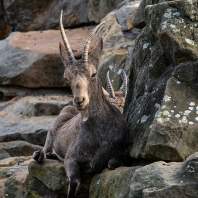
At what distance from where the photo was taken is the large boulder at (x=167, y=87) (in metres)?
7.24

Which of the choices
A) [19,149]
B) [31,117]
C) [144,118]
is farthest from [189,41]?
[31,117]

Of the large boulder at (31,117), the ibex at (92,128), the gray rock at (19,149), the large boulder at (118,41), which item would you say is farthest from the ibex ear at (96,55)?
the large boulder at (31,117)

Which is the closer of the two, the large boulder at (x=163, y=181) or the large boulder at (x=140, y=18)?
the large boulder at (x=163, y=181)

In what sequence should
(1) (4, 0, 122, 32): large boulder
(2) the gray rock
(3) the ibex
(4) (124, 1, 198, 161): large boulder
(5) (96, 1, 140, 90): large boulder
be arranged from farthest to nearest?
1. (1) (4, 0, 122, 32): large boulder
2. (5) (96, 1, 140, 90): large boulder
3. (2) the gray rock
4. (3) the ibex
5. (4) (124, 1, 198, 161): large boulder

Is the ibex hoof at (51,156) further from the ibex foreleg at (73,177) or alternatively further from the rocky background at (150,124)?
the ibex foreleg at (73,177)

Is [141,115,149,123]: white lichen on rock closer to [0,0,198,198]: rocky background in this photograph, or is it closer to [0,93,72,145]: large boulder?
[0,0,198,198]: rocky background

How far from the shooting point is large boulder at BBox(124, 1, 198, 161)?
7242 millimetres

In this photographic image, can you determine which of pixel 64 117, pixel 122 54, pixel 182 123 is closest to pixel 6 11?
pixel 122 54

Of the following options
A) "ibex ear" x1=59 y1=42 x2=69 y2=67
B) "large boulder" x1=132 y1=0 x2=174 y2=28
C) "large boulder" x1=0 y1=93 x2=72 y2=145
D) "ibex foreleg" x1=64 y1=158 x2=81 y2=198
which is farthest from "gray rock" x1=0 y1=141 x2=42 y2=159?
"ibex foreleg" x1=64 y1=158 x2=81 y2=198

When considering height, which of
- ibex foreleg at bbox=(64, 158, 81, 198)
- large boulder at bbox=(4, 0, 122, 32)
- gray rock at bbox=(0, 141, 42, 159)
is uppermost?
ibex foreleg at bbox=(64, 158, 81, 198)

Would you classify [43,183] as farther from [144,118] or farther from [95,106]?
[144,118]

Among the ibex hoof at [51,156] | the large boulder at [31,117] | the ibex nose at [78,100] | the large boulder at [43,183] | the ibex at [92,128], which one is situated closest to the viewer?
the ibex nose at [78,100]

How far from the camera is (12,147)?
49.9 ft

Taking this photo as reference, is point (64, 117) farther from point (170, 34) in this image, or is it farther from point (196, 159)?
point (196, 159)
